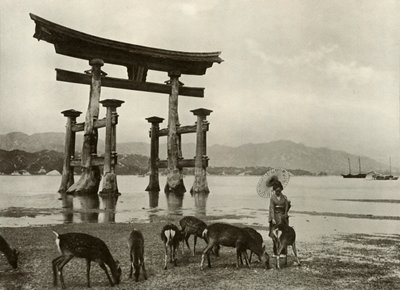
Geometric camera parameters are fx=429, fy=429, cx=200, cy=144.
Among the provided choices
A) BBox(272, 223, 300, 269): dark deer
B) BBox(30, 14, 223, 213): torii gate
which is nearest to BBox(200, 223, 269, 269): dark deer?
BBox(272, 223, 300, 269): dark deer

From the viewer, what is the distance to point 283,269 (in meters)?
6.29

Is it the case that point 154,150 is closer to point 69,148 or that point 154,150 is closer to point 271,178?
point 69,148

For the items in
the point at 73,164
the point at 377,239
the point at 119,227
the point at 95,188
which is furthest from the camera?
the point at 73,164

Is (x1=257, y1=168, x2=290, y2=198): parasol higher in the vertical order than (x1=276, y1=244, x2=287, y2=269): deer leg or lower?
higher

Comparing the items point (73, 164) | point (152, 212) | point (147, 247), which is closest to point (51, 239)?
point (147, 247)

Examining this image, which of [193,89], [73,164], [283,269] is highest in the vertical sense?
[193,89]

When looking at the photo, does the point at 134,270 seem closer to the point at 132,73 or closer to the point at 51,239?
the point at 51,239

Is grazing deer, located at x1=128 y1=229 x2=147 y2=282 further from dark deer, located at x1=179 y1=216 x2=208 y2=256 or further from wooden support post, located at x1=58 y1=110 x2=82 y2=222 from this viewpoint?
wooden support post, located at x1=58 y1=110 x2=82 y2=222

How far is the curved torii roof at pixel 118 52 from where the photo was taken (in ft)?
53.2

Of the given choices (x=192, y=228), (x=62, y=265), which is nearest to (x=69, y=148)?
(x=192, y=228)

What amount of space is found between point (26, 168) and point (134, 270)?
350 ft

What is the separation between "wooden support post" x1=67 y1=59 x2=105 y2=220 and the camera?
1769 cm

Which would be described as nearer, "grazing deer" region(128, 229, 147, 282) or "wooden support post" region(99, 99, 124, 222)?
"grazing deer" region(128, 229, 147, 282)

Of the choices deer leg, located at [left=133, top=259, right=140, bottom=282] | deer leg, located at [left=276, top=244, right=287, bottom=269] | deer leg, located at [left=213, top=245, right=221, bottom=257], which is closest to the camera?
deer leg, located at [left=133, top=259, right=140, bottom=282]
